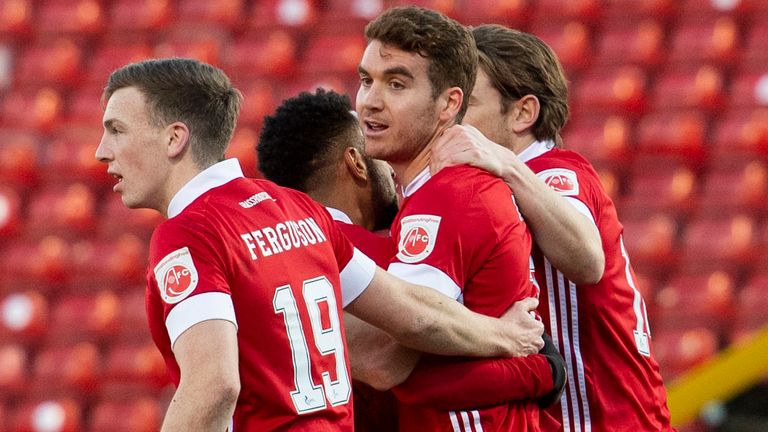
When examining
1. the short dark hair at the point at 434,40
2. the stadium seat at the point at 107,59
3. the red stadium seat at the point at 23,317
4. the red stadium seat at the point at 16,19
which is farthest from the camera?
the red stadium seat at the point at 16,19

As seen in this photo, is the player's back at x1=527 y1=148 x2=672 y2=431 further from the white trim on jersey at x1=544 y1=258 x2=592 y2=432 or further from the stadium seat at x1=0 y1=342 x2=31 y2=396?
the stadium seat at x1=0 y1=342 x2=31 y2=396

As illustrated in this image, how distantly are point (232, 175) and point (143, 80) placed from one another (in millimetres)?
275

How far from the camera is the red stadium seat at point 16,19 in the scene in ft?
35.7

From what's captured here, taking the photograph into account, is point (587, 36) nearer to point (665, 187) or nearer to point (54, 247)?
point (665, 187)

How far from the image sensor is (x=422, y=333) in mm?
3035

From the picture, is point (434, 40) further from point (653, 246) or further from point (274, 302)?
point (653, 246)

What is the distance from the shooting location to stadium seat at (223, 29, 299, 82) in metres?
10.1

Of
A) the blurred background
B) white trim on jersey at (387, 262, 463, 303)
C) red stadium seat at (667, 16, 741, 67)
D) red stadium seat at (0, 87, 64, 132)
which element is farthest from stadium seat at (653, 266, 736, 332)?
white trim on jersey at (387, 262, 463, 303)

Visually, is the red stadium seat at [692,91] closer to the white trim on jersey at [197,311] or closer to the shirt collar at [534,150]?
the shirt collar at [534,150]

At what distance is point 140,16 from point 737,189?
472 cm

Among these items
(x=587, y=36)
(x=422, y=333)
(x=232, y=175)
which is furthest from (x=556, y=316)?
(x=587, y=36)

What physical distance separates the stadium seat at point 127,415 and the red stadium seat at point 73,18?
10.6 feet

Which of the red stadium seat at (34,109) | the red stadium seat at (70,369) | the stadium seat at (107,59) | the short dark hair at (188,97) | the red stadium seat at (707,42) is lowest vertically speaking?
the red stadium seat at (70,369)

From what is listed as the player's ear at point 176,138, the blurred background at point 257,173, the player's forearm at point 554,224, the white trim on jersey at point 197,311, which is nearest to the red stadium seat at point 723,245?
the blurred background at point 257,173
